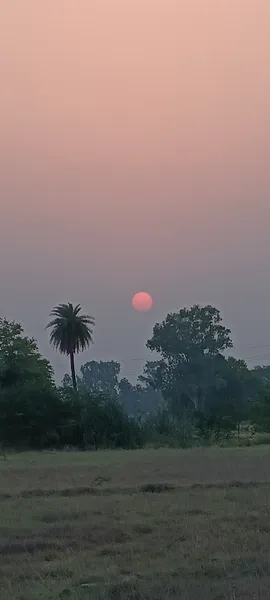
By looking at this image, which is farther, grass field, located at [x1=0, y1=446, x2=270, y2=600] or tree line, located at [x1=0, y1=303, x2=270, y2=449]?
tree line, located at [x1=0, y1=303, x2=270, y2=449]

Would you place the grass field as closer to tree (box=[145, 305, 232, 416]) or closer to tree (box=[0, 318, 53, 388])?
tree (box=[0, 318, 53, 388])

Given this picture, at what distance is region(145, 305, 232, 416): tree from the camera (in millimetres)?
128500

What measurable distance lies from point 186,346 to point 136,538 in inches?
4527

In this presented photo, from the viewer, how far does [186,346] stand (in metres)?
131

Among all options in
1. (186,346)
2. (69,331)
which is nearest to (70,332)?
(69,331)

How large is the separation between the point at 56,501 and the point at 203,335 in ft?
362

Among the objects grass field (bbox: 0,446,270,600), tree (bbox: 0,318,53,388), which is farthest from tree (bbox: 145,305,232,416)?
grass field (bbox: 0,446,270,600)

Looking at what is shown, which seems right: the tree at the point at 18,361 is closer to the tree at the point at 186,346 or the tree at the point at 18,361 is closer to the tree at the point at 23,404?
the tree at the point at 23,404

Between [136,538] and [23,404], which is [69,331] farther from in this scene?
[136,538]

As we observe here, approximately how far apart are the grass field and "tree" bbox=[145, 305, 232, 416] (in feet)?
325

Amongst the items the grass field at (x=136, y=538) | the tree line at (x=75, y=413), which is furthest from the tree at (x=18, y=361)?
the grass field at (x=136, y=538)

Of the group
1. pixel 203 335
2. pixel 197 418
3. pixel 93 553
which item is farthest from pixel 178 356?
pixel 93 553

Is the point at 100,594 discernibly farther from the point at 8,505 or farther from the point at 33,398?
the point at 33,398

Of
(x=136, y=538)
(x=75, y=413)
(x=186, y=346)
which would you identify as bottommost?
(x=136, y=538)
